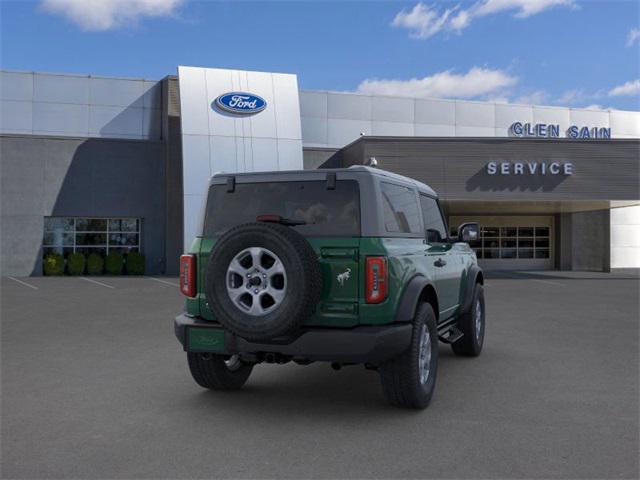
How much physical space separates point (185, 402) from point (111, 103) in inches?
968

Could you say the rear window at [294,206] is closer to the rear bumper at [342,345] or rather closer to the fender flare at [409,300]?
the fender flare at [409,300]

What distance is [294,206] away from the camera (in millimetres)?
5395

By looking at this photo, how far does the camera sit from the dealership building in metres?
23.5

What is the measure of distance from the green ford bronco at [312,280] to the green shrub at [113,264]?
21.5 meters

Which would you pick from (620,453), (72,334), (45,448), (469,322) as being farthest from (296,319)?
(72,334)

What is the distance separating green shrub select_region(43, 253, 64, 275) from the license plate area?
22276 mm

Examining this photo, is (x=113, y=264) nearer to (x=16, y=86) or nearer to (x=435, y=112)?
(x=16, y=86)

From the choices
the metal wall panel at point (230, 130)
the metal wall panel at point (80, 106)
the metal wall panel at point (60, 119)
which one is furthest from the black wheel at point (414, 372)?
the metal wall panel at point (60, 119)

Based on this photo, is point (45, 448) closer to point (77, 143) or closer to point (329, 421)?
point (329, 421)

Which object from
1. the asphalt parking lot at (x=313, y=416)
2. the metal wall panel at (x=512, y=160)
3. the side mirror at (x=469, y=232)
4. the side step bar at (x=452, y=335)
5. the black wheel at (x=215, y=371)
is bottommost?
the asphalt parking lot at (x=313, y=416)

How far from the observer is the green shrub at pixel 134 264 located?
26172 mm

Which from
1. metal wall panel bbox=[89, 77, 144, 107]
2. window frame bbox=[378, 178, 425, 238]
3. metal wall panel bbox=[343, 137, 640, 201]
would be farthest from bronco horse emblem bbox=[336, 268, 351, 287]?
metal wall panel bbox=[89, 77, 144, 107]

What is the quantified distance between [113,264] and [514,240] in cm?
1970

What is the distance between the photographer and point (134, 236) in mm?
27141
